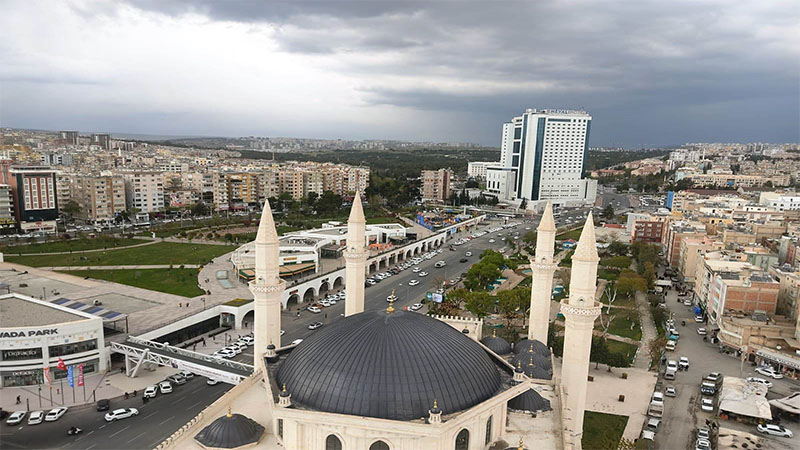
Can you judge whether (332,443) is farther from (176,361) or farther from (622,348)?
(622,348)

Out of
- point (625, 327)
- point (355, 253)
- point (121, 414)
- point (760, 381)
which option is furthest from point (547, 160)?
point (121, 414)

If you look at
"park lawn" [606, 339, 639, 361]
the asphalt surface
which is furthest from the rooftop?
"park lawn" [606, 339, 639, 361]

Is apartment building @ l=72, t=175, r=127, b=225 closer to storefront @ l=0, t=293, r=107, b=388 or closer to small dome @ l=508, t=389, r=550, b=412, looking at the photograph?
storefront @ l=0, t=293, r=107, b=388

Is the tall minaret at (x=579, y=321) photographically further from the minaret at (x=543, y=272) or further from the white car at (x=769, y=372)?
the white car at (x=769, y=372)

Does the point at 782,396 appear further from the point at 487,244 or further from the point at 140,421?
the point at 487,244

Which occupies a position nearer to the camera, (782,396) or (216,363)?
(216,363)

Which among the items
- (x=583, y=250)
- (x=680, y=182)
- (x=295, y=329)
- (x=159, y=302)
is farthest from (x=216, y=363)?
(x=680, y=182)
